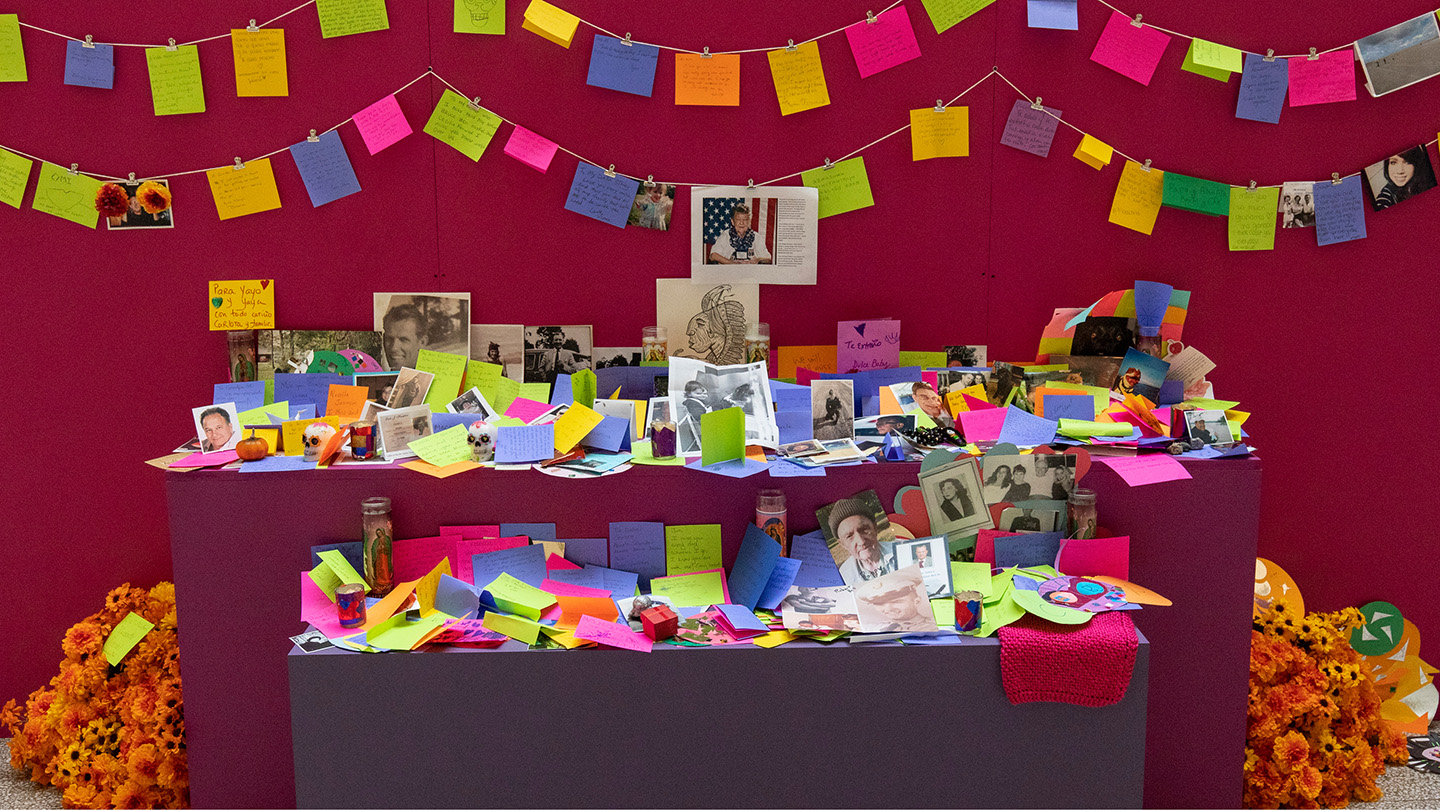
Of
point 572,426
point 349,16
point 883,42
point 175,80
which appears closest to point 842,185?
point 883,42

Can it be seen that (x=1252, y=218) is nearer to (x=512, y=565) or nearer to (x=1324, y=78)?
(x=1324, y=78)

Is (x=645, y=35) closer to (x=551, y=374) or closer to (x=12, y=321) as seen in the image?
(x=551, y=374)

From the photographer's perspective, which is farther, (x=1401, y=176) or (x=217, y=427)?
(x=1401, y=176)

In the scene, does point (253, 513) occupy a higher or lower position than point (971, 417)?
lower

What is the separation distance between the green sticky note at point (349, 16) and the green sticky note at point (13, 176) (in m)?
0.80

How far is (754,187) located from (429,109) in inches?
32.5

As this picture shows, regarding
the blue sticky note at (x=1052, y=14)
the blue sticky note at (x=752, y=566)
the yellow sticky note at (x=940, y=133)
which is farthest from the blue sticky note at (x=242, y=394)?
the blue sticky note at (x=1052, y=14)

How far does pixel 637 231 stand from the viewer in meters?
2.29

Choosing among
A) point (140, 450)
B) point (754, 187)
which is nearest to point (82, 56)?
point (140, 450)

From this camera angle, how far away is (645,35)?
2213 millimetres

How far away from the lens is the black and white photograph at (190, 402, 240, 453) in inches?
78.2

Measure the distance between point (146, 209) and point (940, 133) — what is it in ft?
6.47

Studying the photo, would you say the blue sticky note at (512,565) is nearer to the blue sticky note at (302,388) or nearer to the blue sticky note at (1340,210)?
the blue sticky note at (302,388)

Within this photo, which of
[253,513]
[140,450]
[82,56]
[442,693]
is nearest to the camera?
[442,693]
